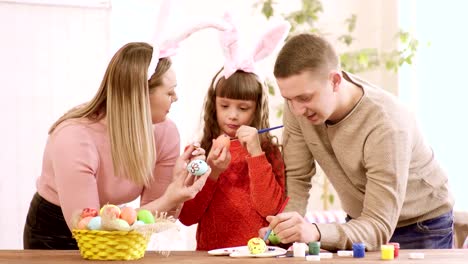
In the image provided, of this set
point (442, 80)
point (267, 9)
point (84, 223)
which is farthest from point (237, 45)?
point (442, 80)

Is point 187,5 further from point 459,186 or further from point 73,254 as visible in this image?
point 73,254

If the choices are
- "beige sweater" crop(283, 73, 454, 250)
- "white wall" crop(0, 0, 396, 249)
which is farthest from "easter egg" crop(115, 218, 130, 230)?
"white wall" crop(0, 0, 396, 249)

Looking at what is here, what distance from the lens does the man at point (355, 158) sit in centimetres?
244

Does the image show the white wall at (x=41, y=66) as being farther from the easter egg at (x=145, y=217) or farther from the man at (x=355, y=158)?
the easter egg at (x=145, y=217)

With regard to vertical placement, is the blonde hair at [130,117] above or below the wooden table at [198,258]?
above

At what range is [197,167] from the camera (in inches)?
104

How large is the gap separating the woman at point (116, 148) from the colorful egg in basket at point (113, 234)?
384 mm

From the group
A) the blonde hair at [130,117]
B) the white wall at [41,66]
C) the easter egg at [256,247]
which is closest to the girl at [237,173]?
the blonde hair at [130,117]

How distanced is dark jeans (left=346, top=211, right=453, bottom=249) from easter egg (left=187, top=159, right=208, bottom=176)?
664 mm

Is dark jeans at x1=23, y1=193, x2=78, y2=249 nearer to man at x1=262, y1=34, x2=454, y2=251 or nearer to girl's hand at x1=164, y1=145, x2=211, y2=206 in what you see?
girl's hand at x1=164, y1=145, x2=211, y2=206

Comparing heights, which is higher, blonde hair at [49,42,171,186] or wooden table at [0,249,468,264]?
blonde hair at [49,42,171,186]

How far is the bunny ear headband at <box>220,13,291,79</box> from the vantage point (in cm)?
297

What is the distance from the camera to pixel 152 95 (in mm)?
2775

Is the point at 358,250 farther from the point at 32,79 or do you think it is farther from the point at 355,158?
the point at 32,79
